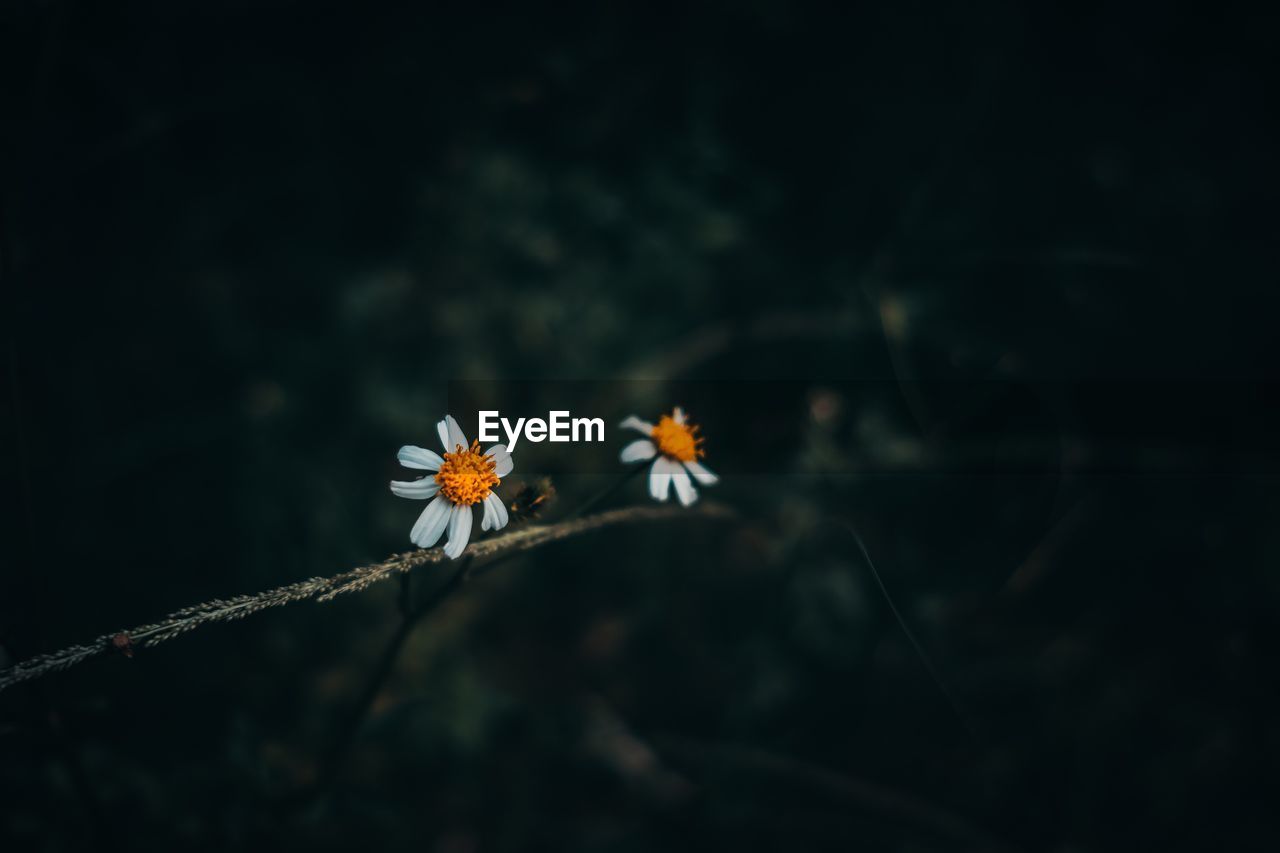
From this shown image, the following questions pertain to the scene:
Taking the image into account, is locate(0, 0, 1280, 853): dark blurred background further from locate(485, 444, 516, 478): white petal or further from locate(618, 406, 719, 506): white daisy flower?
locate(485, 444, 516, 478): white petal

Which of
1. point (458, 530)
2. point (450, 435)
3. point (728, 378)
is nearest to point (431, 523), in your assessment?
point (458, 530)

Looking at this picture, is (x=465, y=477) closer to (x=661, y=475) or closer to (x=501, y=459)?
(x=501, y=459)

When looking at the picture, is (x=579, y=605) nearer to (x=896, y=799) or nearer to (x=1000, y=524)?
(x=896, y=799)

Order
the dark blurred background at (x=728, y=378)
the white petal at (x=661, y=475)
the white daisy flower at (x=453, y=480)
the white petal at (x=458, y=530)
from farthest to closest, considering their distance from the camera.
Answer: the dark blurred background at (x=728, y=378)
the white petal at (x=661, y=475)
the white daisy flower at (x=453, y=480)
the white petal at (x=458, y=530)

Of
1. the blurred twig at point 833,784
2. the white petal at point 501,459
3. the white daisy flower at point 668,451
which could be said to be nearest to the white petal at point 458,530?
the white petal at point 501,459

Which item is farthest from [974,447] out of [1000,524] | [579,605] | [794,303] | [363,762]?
[363,762]

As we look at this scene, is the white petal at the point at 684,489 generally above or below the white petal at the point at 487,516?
above

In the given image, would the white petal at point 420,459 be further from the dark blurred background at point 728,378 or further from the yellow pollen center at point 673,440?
the dark blurred background at point 728,378
